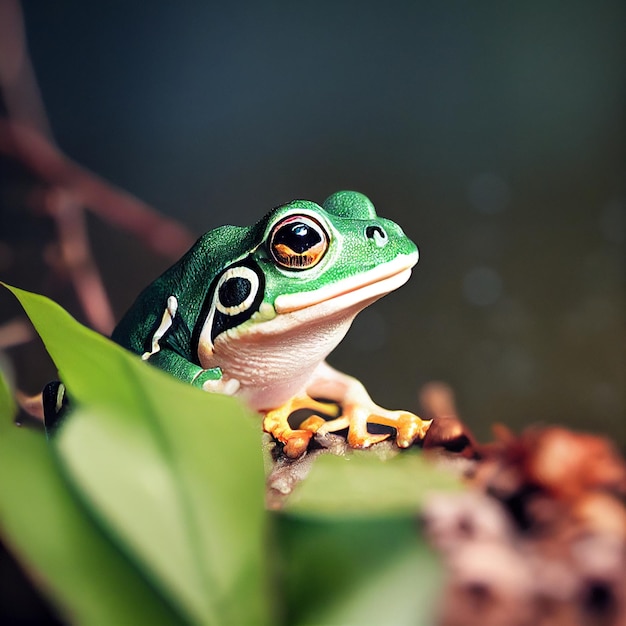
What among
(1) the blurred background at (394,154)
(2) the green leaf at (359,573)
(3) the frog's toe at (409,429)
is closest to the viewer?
(2) the green leaf at (359,573)

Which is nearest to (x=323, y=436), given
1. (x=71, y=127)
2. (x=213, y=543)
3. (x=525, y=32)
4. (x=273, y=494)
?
(x=273, y=494)

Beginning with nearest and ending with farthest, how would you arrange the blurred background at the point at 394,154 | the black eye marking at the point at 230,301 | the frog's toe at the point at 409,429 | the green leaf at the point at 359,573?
1. the green leaf at the point at 359,573
2. the frog's toe at the point at 409,429
3. the black eye marking at the point at 230,301
4. the blurred background at the point at 394,154

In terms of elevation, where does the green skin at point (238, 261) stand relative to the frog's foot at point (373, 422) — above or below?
above

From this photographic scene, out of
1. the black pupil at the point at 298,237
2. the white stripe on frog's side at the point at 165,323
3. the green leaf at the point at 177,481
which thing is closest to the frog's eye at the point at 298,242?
the black pupil at the point at 298,237

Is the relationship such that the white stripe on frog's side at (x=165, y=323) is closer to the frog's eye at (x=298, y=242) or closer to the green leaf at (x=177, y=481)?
the frog's eye at (x=298, y=242)

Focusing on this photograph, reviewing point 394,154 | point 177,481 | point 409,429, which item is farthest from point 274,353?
point 394,154

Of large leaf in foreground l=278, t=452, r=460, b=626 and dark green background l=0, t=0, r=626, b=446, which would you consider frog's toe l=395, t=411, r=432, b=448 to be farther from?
dark green background l=0, t=0, r=626, b=446

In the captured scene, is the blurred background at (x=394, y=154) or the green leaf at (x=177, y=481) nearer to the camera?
the green leaf at (x=177, y=481)
